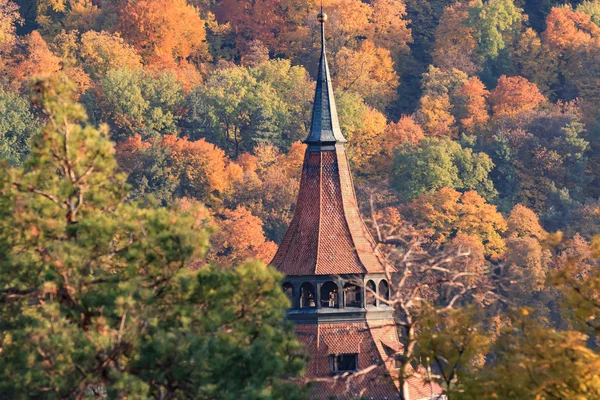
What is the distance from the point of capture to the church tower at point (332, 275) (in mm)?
61094

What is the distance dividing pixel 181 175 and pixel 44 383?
72.9 metres

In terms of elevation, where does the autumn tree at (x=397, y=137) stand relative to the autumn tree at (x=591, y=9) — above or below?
below

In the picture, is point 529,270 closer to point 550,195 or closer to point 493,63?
point 550,195

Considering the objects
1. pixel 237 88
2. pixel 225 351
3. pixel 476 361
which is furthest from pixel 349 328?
pixel 237 88

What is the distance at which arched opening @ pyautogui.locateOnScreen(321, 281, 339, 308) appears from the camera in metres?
61.9

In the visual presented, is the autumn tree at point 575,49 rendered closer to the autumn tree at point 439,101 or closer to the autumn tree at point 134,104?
the autumn tree at point 439,101

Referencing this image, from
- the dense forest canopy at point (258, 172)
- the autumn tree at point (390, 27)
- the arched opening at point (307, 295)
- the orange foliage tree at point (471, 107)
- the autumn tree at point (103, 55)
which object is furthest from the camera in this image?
the autumn tree at point (390, 27)

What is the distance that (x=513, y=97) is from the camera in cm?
12900

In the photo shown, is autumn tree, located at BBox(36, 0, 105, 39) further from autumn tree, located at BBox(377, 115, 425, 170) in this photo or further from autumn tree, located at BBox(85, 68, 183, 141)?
autumn tree, located at BBox(377, 115, 425, 170)

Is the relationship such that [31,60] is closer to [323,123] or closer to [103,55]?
[103,55]

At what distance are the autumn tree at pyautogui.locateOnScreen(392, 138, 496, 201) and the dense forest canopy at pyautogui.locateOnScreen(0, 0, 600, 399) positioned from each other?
0.47 ft

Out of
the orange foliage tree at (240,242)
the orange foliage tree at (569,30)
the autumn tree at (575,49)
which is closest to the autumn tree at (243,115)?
the orange foliage tree at (240,242)

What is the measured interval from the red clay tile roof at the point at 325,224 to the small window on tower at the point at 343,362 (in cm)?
241

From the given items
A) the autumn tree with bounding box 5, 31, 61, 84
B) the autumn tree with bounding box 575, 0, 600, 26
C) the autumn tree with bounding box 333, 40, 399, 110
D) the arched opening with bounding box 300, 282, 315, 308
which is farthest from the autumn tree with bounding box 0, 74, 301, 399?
the autumn tree with bounding box 575, 0, 600, 26
